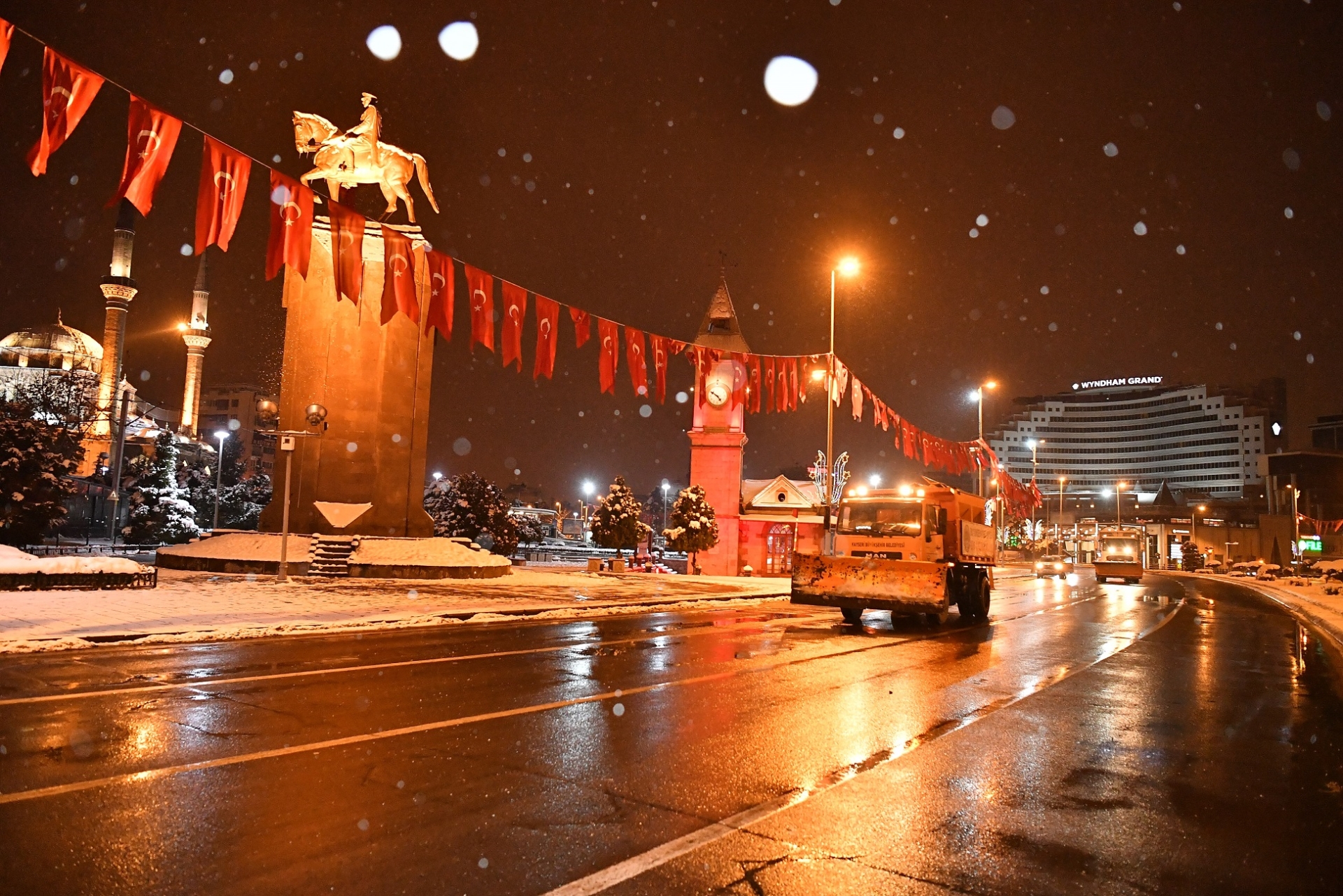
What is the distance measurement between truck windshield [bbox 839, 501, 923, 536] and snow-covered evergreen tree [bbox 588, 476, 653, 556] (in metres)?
22.8

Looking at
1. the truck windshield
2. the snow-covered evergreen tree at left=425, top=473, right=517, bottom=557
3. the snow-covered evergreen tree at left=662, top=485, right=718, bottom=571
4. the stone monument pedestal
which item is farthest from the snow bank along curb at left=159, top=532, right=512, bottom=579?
the snow-covered evergreen tree at left=425, top=473, right=517, bottom=557

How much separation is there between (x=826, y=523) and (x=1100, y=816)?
14.4 m

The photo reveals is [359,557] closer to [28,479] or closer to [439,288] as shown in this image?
[439,288]

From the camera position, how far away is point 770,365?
87.6ft

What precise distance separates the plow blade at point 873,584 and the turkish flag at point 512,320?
25.6ft

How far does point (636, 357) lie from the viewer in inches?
843

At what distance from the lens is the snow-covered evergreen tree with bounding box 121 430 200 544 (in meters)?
54.9

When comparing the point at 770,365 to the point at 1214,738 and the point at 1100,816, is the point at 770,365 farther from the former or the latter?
the point at 1100,816

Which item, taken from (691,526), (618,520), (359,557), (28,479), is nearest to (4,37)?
(359,557)

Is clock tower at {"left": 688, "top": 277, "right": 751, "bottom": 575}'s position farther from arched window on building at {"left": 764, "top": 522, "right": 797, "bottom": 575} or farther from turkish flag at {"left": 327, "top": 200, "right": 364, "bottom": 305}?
turkish flag at {"left": 327, "top": 200, "right": 364, "bottom": 305}

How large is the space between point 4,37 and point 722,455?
151 ft

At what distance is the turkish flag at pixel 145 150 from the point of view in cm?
1143

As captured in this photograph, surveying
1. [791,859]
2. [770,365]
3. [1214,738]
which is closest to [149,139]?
[791,859]

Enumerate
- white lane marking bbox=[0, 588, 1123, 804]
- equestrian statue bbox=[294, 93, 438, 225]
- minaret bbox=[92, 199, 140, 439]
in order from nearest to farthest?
white lane marking bbox=[0, 588, 1123, 804] → equestrian statue bbox=[294, 93, 438, 225] → minaret bbox=[92, 199, 140, 439]
